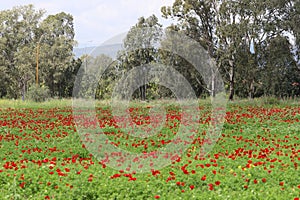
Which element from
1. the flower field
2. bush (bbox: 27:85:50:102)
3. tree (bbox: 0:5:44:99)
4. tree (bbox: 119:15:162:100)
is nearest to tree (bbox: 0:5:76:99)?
tree (bbox: 0:5:44:99)

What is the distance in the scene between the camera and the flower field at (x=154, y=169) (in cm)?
Answer: 729

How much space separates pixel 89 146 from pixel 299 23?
23088 mm

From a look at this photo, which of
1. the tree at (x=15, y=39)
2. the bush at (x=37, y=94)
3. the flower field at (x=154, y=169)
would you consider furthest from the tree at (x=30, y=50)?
the flower field at (x=154, y=169)

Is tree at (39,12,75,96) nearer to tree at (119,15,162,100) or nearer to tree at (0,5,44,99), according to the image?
tree at (0,5,44,99)

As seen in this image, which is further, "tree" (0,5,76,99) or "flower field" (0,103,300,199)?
"tree" (0,5,76,99)

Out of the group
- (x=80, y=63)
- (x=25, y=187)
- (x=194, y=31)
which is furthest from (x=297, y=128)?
(x=80, y=63)

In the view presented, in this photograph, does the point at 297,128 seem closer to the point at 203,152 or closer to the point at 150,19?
the point at 203,152

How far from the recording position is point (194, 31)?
35406 millimetres

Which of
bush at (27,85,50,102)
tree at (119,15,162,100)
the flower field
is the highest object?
tree at (119,15,162,100)

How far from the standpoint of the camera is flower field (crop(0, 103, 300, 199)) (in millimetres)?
7293

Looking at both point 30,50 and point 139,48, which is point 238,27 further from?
point 30,50

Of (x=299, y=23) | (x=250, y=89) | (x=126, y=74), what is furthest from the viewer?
(x=126, y=74)

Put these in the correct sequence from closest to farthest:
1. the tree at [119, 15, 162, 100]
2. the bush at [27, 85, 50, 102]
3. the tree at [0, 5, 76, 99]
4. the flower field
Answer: the flower field, the bush at [27, 85, 50, 102], the tree at [119, 15, 162, 100], the tree at [0, 5, 76, 99]

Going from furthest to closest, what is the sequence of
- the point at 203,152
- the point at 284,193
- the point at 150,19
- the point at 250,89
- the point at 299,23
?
the point at 150,19 < the point at 250,89 < the point at 299,23 < the point at 203,152 < the point at 284,193
